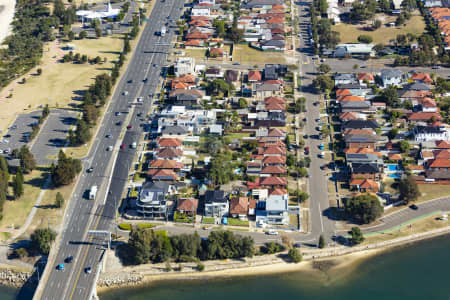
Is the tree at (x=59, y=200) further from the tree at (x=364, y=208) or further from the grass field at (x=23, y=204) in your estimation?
the tree at (x=364, y=208)

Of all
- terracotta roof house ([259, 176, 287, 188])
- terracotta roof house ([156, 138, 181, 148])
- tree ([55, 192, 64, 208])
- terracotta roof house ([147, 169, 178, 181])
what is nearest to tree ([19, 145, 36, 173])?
tree ([55, 192, 64, 208])

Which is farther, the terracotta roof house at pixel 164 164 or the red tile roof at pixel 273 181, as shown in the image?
the terracotta roof house at pixel 164 164

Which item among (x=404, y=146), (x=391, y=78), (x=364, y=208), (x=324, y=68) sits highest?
(x=324, y=68)

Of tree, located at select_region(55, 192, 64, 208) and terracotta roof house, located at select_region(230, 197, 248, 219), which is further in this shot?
tree, located at select_region(55, 192, 64, 208)

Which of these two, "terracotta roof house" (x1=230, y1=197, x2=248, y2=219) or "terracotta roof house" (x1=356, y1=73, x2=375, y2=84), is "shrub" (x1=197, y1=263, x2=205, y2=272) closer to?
"terracotta roof house" (x1=230, y1=197, x2=248, y2=219)

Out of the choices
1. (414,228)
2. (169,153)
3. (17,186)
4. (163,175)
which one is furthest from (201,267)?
(17,186)

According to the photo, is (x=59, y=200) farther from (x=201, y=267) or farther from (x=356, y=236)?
(x=356, y=236)

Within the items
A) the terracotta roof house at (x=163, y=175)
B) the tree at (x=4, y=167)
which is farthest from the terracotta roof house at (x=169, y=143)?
the tree at (x=4, y=167)
